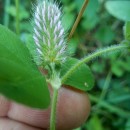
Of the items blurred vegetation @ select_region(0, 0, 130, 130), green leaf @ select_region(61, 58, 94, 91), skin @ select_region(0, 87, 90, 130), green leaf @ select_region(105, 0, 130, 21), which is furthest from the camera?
blurred vegetation @ select_region(0, 0, 130, 130)

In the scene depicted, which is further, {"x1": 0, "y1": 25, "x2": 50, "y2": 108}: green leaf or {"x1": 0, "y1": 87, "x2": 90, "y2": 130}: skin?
{"x1": 0, "y1": 87, "x2": 90, "y2": 130}: skin

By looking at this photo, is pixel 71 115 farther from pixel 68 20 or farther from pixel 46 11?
pixel 68 20

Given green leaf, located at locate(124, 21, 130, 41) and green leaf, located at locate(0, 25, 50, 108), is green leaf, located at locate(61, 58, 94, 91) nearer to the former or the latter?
green leaf, located at locate(124, 21, 130, 41)

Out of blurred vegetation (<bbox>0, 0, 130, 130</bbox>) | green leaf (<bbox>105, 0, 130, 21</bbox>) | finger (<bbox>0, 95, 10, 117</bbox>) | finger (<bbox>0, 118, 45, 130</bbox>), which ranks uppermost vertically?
green leaf (<bbox>105, 0, 130, 21</bbox>)

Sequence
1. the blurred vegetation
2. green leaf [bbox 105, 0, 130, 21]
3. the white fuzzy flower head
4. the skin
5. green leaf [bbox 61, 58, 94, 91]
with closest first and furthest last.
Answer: the white fuzzy flower head < green leaf [bbox 61, 58, 94, 91] < the skin < green leaf [bbox 105, 0, 130, 21] < the blurred vegetation

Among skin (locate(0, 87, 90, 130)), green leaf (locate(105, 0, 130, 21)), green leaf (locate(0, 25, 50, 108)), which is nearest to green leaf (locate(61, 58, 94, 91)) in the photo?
skin (locate(0, 87, 90, 130))

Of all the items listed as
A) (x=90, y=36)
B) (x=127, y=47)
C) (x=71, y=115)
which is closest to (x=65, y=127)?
(x=71, y=115)

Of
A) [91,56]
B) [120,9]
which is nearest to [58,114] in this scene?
[91,56]

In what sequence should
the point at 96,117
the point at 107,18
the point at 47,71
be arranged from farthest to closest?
the point at 107,18 < the point at 96,117 < the point at 47,71

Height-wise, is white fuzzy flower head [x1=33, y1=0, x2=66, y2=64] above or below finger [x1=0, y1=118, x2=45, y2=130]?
above
